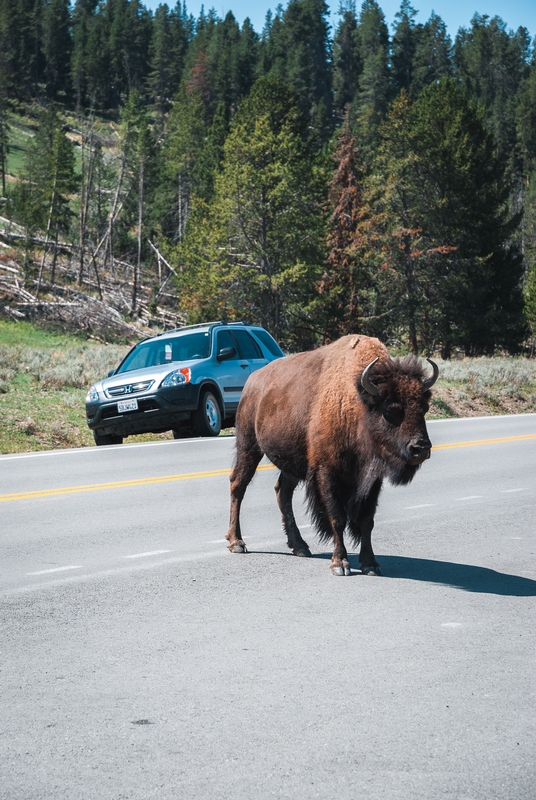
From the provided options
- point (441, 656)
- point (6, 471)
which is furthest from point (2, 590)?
point (6, 471)

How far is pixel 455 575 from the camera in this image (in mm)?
7680

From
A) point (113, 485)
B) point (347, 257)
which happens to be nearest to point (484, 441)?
point (113, 485)

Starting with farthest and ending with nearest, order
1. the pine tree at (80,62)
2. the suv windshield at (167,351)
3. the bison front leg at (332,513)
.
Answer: the pine tree at (80,62), the suv windshield at (167,351), the bison front leg at (332,513)

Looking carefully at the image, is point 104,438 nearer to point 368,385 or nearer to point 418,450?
point 368,385

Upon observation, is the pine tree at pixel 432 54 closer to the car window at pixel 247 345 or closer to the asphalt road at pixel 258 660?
the car window at pixel 247 345

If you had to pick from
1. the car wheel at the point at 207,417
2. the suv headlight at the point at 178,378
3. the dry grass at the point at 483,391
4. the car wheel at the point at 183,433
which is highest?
the suv headlight at the point at 178,378

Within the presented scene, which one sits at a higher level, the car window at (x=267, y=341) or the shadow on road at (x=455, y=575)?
the car window at (x=267, y=341)

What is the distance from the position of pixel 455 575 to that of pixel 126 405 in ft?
33.3

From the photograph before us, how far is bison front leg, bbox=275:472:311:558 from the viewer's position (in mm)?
8414

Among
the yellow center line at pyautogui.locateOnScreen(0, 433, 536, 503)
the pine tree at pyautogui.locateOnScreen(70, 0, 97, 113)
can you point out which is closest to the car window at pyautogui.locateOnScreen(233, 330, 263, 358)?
the yellow center line at pyautogui.locateOnScreen(0, 433, 536, 503)

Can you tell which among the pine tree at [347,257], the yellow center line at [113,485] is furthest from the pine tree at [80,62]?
the yellow center line at [113,485]

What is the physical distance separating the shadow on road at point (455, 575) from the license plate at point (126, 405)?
8872 millimetres

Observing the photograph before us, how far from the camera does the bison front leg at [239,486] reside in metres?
8.48

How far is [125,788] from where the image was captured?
12.2 feet
